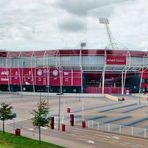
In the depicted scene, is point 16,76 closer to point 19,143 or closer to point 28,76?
point 28,76

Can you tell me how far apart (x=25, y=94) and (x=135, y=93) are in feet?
135

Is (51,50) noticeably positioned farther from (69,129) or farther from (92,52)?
(69,129)

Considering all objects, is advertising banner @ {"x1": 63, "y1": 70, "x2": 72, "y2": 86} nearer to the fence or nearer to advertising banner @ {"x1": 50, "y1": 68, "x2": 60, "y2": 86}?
advertising banner @ {"x1": 50, "y1": 68, "x2": 60, "y2": 86}

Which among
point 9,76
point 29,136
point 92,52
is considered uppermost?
point 92,52

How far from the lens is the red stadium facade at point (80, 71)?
120750 millimetres

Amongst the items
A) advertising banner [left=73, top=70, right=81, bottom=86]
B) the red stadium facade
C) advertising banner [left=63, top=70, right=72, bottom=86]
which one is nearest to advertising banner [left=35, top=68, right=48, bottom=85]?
the red stadium facade

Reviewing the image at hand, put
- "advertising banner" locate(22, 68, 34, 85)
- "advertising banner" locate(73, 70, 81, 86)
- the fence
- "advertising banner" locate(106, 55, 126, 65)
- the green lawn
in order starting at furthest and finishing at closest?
"advertising banner" locate(22, 68, 34, 85) → "advertising banner" locate(73, 70, 81, 86) → "advertising banner" locate(106, 55, 126, 65) → the fence → the green lawn

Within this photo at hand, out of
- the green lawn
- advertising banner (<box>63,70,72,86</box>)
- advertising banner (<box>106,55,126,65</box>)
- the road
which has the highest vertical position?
advertising banner (<box>106,55,126,65</box>)

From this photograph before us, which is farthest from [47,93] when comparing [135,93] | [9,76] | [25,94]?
[135,93]

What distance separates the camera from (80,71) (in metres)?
123

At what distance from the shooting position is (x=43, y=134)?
4712 cm

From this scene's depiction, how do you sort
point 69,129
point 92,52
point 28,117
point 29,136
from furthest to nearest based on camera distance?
point 92,52 < point 28,117 < point 69,129 < point 29,136

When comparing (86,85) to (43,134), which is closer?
(43,134)

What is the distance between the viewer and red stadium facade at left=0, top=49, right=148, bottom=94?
121m
